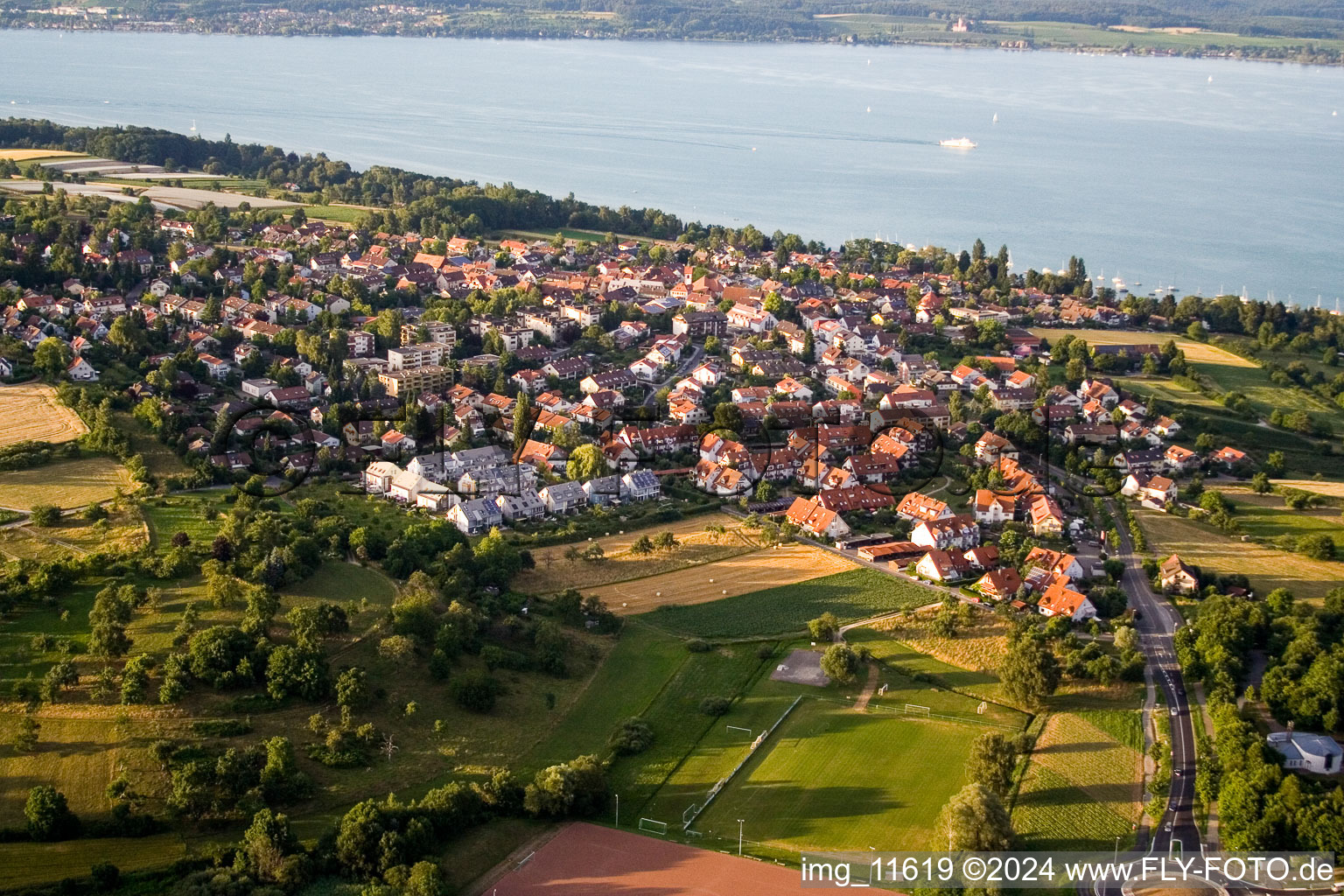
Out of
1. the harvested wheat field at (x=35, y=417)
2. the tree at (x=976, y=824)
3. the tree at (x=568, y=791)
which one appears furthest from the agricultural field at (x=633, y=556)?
the harvested wheat field at (x=35, y=417)

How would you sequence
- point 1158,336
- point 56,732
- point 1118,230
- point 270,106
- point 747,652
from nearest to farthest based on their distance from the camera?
point 56,732
point 747,652
point 1158,336
point 1118,230
point 270,106

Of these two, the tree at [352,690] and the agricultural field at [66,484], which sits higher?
the agricultural field at [66,484]

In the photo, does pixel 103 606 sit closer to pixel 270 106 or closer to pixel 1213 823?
pixel 1213 823

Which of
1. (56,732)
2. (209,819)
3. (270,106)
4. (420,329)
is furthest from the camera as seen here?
(270,106)

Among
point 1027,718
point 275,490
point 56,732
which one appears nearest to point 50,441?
point 275,490

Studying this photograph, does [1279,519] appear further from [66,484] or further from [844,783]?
[66,484]

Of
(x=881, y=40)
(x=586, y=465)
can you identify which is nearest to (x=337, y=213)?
(x=586, y=465)

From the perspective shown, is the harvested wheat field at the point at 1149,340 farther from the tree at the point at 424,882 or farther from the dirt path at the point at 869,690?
the tree at the point at 424,882
